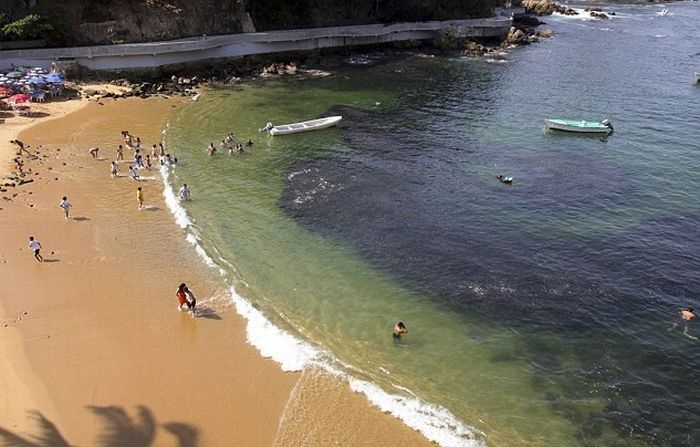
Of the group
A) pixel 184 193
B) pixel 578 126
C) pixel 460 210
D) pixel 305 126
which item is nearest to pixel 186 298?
pixel 184 193

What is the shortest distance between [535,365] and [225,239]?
17.7 metres

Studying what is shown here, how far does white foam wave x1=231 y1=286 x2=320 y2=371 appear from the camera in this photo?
2122 centimetres

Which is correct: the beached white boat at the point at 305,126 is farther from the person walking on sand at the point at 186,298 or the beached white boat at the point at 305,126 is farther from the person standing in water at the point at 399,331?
the person standing in water at the point at 399,331

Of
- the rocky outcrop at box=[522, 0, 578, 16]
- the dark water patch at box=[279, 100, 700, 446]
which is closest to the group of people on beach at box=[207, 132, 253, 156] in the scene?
the dark water patch at box=[279, 100, 700, 446]

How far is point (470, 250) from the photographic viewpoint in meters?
30.2

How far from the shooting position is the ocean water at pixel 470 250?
798 inches

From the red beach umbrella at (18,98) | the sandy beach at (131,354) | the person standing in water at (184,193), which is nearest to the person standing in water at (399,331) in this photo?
the sandy beach at (131,354)

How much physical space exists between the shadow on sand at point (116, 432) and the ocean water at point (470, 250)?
A: 4.80 metres

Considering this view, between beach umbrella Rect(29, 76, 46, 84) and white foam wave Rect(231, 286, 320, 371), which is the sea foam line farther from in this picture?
beach umbrella Rect(29, 76, 46, 84)

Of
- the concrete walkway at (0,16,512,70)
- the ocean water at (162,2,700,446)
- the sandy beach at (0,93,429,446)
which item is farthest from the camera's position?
the concrete walkway at (0,16,512,70)

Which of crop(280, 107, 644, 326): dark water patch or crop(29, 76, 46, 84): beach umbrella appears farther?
crop(29, 76, 46, 84): beach umbrella

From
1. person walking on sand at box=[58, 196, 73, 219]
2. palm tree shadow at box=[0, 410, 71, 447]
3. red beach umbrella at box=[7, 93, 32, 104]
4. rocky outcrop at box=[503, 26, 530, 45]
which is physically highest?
rocky outcrop at box=[503, 26, 530, 45]

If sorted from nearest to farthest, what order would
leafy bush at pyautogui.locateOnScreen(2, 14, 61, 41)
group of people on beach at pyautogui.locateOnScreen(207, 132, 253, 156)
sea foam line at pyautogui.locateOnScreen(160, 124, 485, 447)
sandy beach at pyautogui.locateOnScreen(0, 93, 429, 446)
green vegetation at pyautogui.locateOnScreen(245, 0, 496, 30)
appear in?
sandy beach at pyautogui.locateOnScreen(0, 93, 429, 446) → sea foam line at pyautogui.locateOnScreen(160, 124, 485, 447) → group of people on beach at pyautogui.locateOnScreen(207, 132, 253, 156) → leafy bush at pyautogui.locateOnScreen(2, 14, 61, 41) → green vegetation at pyautogui.locateOnScreen(245, 0, 496, 30)

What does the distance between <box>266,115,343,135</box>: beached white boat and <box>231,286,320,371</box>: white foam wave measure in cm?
2564
